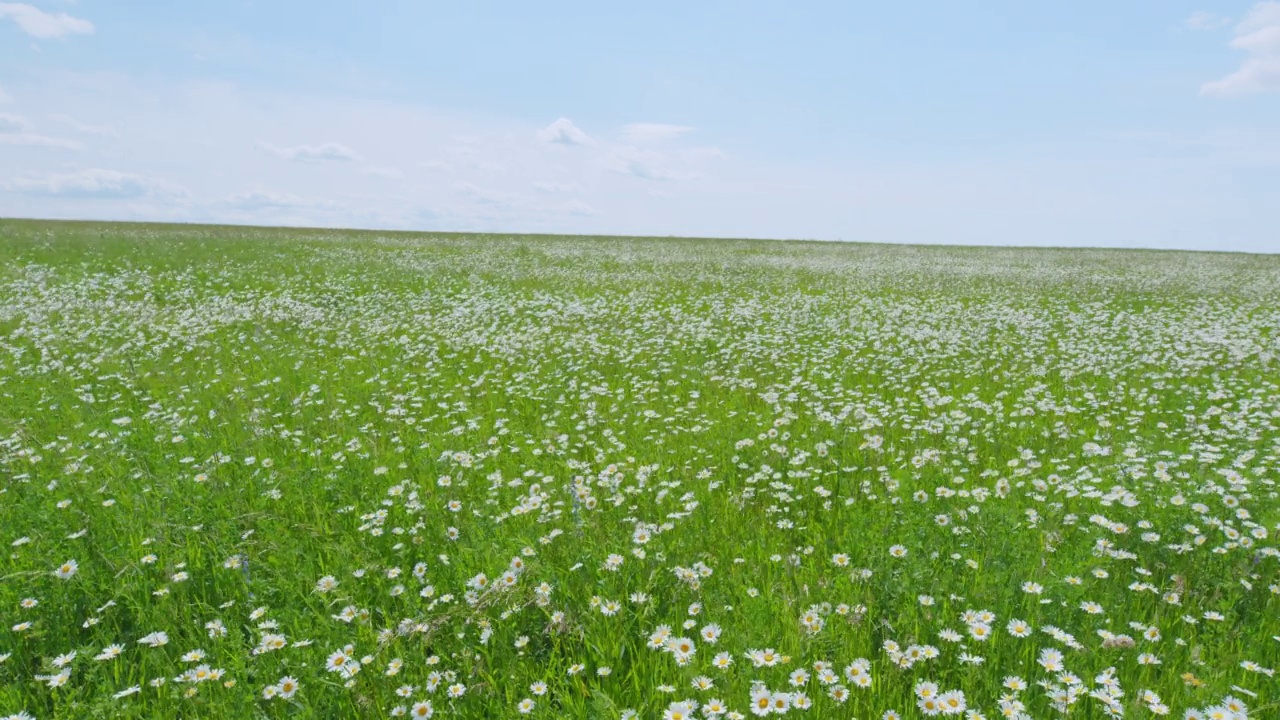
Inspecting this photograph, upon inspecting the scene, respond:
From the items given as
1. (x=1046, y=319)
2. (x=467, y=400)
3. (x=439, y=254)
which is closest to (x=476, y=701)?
(x=467, y=400)

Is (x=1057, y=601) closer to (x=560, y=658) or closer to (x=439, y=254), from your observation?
(x=560, y=658)

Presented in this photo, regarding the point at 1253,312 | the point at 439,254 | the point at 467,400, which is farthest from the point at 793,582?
the point at 439,254

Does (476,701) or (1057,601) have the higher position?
(1057,601)

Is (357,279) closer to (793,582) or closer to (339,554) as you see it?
(339,554)

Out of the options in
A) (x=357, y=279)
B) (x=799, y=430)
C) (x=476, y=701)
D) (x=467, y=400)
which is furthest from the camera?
(x=357, y=279)

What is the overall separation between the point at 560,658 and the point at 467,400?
18.4 ft

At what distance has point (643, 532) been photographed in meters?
4.35

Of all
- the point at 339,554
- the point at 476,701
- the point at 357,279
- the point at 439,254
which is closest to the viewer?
the point at 476,701

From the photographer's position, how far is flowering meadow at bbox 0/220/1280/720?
306 centimetres

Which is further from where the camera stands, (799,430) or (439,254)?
(439,254)

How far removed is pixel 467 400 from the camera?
8484 mm

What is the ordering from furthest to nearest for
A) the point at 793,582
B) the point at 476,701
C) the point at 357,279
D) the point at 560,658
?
the point at 357,279 → the point at 793,582 → the point at 560,658 → the point at 476,701

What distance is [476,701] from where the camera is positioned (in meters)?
3.01

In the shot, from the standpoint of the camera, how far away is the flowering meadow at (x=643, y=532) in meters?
3.06
